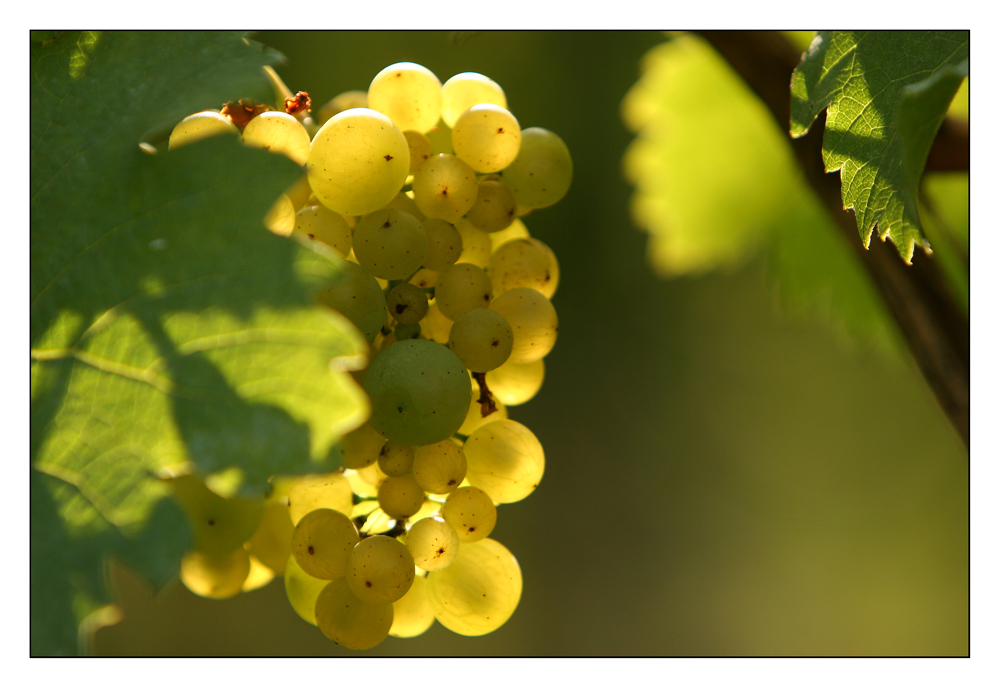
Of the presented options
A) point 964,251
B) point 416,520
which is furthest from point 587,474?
point 416,520

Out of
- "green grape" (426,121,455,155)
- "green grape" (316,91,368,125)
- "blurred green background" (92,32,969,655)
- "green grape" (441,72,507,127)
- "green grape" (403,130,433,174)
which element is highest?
"green grape" (441,72,507,127)

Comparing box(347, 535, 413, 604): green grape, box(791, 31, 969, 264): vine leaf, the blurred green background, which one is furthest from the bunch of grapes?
the blurred green background

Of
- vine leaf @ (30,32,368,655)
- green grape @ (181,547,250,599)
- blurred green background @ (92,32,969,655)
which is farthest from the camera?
blurred green background @ (92,32,969,655)

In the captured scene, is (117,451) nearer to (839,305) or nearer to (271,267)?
(271,267)

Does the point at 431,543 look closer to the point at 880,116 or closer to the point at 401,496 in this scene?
the point at 401,496

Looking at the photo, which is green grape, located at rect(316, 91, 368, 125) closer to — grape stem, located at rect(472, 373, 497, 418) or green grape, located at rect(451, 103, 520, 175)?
green grape, located at rect(451, 103, 520, 175)

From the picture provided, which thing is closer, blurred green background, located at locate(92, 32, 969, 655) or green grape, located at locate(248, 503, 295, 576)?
green grape, located at locate(248, 503, 295, 576)

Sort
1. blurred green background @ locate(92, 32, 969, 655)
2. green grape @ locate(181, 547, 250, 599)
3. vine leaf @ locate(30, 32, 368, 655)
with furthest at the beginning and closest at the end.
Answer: blurred green background @ locate(92, 32, 969, 655) < green grape @ locate(181, 547, 250, 599) < vine leaf @ locate(30, 32, 368, 655)
